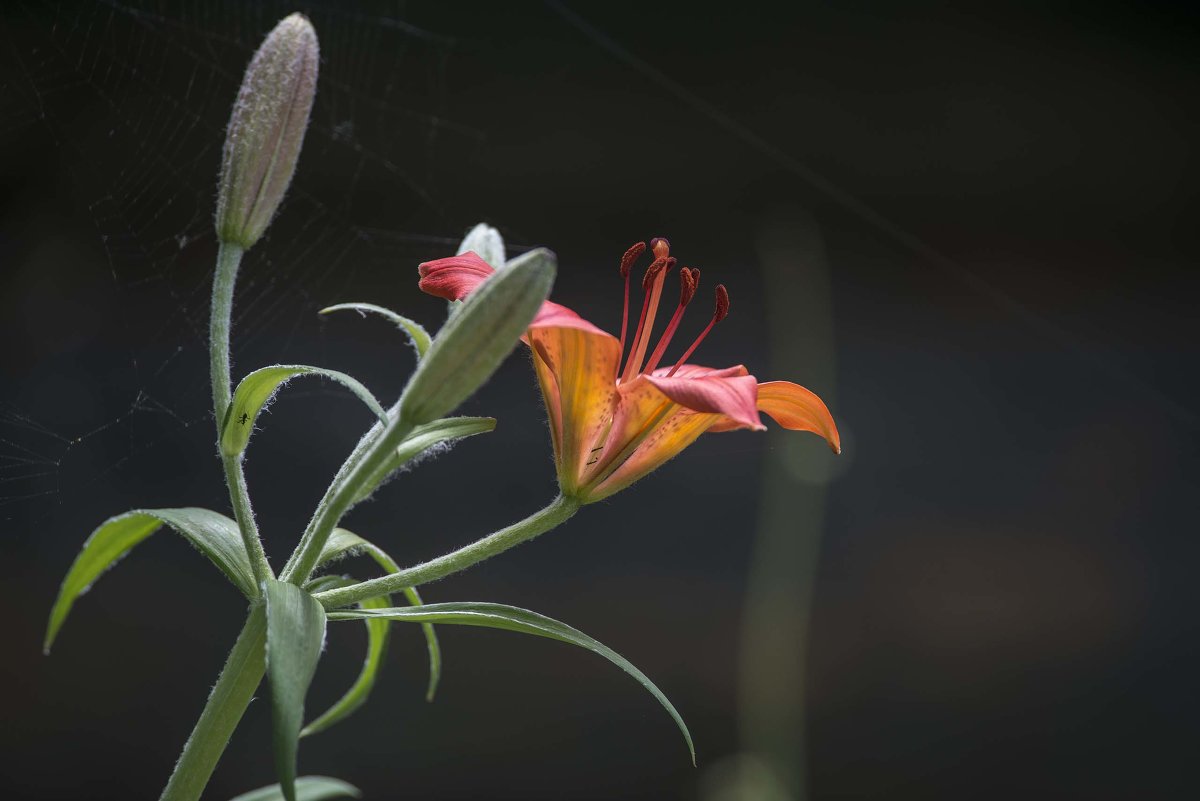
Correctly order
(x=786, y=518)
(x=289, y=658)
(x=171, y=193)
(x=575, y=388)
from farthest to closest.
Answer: (x=786, y=518) → (x=171, y=193) → (x=575, y=388) → (x=289, y=658)

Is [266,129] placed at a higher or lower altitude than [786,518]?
higher

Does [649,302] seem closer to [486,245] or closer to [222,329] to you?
[486,245]

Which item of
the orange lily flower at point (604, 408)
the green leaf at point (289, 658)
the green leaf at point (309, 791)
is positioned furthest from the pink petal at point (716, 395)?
the green leaf at point (309, 791)

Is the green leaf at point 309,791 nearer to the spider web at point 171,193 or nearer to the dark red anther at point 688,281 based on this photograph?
the dark red anther at point 688,281

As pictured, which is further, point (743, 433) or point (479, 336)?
point (743, 433)

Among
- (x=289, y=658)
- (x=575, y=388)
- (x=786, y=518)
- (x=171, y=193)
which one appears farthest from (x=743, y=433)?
(x=289, y=658)

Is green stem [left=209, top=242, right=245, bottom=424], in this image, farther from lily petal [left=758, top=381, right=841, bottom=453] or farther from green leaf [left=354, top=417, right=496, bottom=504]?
lily petal [left=758, top=381, right=841, bottom=453]

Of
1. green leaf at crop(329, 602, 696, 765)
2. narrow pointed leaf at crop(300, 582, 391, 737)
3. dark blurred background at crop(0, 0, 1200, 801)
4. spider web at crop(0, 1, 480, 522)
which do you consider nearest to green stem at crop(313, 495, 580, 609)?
green leaf at crop(329, 602, 696, 765)

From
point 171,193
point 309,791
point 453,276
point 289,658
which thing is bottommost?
point 309,791
